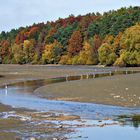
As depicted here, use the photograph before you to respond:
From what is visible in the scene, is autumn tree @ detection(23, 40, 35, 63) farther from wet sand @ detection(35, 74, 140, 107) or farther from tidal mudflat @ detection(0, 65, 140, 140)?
tidal mudflat @ detection(0, 65, 140, 140)

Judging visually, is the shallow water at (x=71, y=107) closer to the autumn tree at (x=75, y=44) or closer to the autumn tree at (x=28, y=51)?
the autumn tree at (x=75, y=44)

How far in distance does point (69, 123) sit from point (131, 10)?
116062mm

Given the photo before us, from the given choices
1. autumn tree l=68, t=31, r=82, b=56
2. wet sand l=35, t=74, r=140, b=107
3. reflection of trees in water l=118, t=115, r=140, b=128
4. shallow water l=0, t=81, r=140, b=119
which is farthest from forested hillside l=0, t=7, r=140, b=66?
reflection of trees in water l=118, t=115, r=140, b=128

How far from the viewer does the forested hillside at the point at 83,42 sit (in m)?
112

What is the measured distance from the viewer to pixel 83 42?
145250 millimetres

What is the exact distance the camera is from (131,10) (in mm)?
135125

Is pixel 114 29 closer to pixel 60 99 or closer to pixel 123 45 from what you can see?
pixel 123 45

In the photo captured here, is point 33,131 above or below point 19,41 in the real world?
below

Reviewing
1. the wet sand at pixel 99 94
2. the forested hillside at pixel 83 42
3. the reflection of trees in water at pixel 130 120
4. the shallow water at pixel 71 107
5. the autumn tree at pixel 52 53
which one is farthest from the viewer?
the autumn tree at pixel 52 53

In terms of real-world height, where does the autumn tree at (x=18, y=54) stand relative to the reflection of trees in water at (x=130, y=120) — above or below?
above

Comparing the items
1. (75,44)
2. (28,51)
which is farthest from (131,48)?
(28,51)

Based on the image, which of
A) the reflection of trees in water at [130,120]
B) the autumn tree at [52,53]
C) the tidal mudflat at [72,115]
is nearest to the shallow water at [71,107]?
the tidal mudflat at [72,115]

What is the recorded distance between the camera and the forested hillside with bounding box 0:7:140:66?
368 feet

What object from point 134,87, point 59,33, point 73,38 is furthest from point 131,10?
point 134,87
